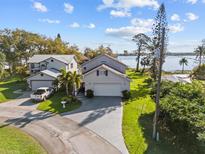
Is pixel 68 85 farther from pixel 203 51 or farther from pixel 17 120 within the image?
pixel 203 51

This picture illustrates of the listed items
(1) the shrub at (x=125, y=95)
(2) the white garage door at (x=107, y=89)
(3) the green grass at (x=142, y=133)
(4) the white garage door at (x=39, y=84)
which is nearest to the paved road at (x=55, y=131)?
(3) the green grass at (x=142, y=133)

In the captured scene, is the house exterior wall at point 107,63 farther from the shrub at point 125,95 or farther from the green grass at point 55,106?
the green grass at point 55,106

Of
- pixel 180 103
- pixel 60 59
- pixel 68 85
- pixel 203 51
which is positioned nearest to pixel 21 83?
pixel 60 59

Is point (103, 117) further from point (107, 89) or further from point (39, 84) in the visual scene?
point (39, 84)

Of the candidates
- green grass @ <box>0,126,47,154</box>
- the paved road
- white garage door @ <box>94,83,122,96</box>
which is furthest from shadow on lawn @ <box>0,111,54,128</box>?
white garage door @ <box>94,83,122,96</box>

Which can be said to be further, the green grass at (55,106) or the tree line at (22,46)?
the tree line at (22,46)

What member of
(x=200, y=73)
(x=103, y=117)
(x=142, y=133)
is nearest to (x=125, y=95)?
(x=103, y=117)
